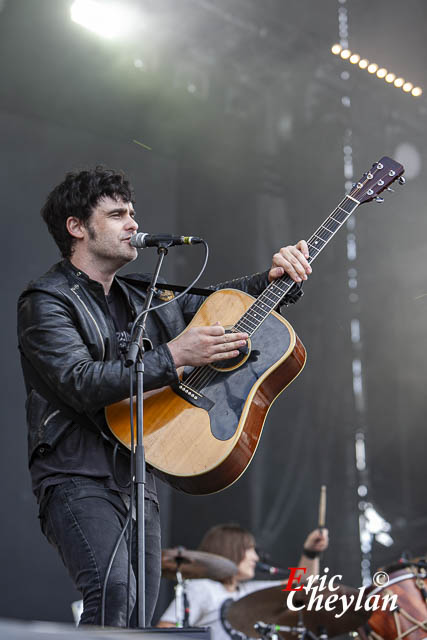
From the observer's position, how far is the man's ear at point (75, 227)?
302 cm

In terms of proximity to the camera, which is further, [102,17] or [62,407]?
[102,17]

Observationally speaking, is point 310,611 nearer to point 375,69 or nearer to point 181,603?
point 181,603

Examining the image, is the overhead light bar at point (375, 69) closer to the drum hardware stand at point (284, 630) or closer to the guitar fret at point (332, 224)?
the guitar fret at point (332, 224)

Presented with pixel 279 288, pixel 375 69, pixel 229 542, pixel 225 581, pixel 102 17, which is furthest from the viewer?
pixel 375 69

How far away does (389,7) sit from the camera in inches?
254

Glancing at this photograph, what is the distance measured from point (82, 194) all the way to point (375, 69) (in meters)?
4.61

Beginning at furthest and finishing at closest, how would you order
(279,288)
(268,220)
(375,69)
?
(268,220), (375,69), (279,288)

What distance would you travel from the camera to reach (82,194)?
305 centimetres

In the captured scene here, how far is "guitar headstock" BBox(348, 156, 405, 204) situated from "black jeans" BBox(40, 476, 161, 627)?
1528 mm

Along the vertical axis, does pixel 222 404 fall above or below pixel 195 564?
above

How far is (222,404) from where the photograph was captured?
262cm

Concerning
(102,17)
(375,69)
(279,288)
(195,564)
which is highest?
(102,17)

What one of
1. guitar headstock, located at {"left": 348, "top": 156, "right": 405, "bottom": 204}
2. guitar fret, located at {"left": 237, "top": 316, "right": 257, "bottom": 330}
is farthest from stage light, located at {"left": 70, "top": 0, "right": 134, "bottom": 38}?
guitar fret, located at {"left": 237, "top": 316, "right": 257, "bottom": 330}

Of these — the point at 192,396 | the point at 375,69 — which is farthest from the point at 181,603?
the point at 375,69
